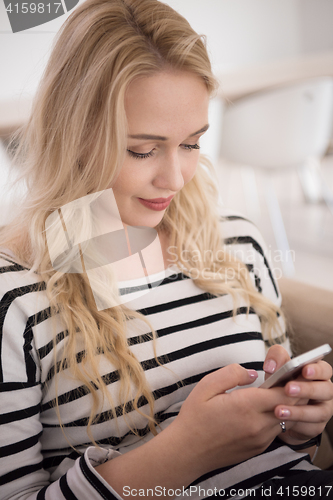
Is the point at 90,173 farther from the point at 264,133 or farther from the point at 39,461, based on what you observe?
the point at 264,133

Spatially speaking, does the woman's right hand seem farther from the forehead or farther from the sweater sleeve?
the forehead

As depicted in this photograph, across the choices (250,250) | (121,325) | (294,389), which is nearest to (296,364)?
(294,389)

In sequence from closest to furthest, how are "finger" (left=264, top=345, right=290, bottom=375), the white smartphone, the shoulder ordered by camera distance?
the white smartphone
"finger" (left=264, top=345, right=290, bottom=375)
the shoulder

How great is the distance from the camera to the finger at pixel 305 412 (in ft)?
1.50

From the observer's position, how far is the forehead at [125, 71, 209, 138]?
524mm

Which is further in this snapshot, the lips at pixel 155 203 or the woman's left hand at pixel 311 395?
the lips at pixel 155 203

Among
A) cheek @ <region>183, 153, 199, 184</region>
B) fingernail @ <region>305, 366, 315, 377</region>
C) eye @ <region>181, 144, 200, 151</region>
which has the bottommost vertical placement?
fingernail @ <region>305, 366, 315, 377</region>

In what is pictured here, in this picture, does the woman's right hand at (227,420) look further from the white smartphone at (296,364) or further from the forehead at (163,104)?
the forehead at (163,104)

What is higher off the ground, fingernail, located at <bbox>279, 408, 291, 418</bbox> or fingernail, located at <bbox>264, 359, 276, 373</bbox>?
fingernail, located at <bbox>279, 408, 291, 418</bbox>

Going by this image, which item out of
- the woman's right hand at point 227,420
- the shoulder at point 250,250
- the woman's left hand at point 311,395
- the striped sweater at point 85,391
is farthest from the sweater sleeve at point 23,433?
the shoulder at point 250,250

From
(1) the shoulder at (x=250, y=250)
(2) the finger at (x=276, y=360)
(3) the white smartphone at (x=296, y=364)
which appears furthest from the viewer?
(1) the shoulder at (x=250, y=250)

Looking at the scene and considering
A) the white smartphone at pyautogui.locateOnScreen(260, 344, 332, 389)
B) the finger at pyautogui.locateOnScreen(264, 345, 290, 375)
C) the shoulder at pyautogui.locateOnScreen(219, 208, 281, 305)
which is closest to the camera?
the white smartphone at pyautogui.locateOnScreen(260, 344, 332, 389)

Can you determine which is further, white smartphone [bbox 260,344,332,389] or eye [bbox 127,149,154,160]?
eye [bbox 127,149,154,160]

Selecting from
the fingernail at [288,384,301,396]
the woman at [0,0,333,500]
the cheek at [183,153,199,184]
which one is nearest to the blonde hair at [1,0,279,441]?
the woman at [0,0,333,500]
